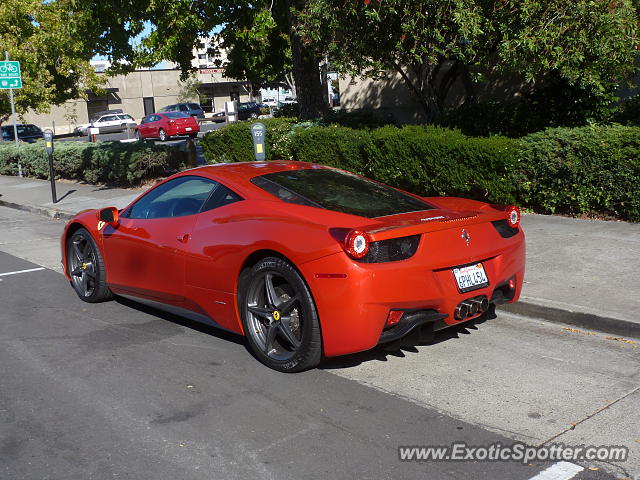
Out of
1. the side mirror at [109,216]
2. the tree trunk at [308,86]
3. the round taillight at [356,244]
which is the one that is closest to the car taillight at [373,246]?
the round taillight at [356,244]

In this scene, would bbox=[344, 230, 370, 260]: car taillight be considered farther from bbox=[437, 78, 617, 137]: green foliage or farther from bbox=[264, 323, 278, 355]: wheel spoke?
bbox=[437, 78, 617, 137]: green foliage

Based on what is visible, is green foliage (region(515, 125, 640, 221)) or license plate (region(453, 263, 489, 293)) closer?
license plate (region(453, 263, 489, 293))

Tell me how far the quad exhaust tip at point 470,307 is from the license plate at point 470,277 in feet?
0.27

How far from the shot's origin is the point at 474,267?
515 cm

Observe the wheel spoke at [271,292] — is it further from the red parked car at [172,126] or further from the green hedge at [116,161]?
the red parked car at [172,126]

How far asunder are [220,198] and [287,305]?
1.19 m

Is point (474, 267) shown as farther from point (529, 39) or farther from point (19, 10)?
point (19, 10)

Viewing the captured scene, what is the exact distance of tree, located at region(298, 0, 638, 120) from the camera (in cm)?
1059

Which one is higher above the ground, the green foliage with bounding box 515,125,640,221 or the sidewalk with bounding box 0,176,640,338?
the green foliage with bounding box 515,125,640,221

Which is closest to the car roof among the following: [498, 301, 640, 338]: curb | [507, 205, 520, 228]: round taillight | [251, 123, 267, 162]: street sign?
[507, 205, 520, 228]: round taillight

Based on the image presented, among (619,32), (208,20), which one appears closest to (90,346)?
(619,32)

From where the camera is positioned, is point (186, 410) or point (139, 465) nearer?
point (139, 465)

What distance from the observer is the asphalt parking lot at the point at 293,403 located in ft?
12.8

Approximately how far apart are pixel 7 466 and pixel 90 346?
2112 mm
